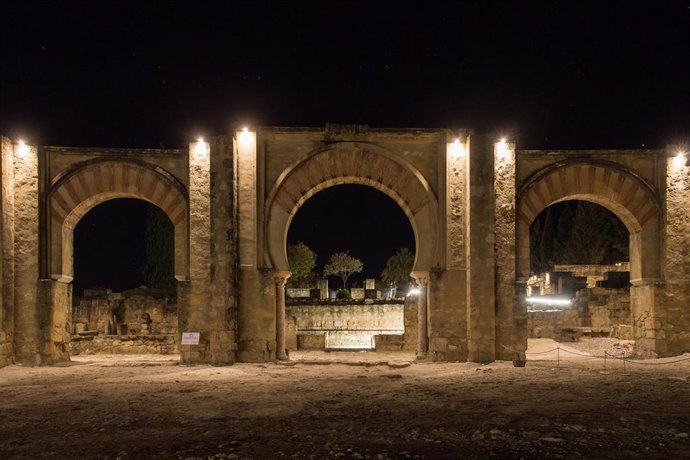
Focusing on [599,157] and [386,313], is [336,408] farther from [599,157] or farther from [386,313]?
[386,313]

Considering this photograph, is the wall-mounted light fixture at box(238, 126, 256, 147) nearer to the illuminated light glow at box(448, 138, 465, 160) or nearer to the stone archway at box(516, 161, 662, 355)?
the illuminated light glow at box(448, 138, 465, 160)

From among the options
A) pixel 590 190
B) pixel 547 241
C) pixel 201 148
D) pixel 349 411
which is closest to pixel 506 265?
pixel 590 190

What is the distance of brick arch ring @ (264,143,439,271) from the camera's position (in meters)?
10.3

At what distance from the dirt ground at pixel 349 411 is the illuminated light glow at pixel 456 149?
3762mm

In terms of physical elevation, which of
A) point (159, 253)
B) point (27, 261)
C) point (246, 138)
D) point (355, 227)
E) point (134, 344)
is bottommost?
point (134, 344)

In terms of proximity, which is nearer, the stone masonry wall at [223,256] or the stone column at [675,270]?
the stone masonry wall at [223,256]

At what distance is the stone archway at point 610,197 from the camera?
10227 mm

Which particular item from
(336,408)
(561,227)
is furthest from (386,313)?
(561,227)

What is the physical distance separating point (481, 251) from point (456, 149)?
1.93 meters

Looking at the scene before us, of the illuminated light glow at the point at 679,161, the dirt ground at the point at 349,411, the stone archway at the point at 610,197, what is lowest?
the dirt ground at the point at 349,411

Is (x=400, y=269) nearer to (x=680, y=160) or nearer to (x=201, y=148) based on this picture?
(x=680, y=160)

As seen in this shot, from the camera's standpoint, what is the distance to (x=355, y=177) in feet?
34.4

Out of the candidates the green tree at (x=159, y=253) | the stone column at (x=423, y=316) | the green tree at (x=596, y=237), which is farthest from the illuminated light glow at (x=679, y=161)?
the green tree at (x=596, y=237)

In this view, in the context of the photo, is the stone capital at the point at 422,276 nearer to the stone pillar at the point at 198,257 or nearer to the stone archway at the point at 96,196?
the stone pillar at the point at 198,257
